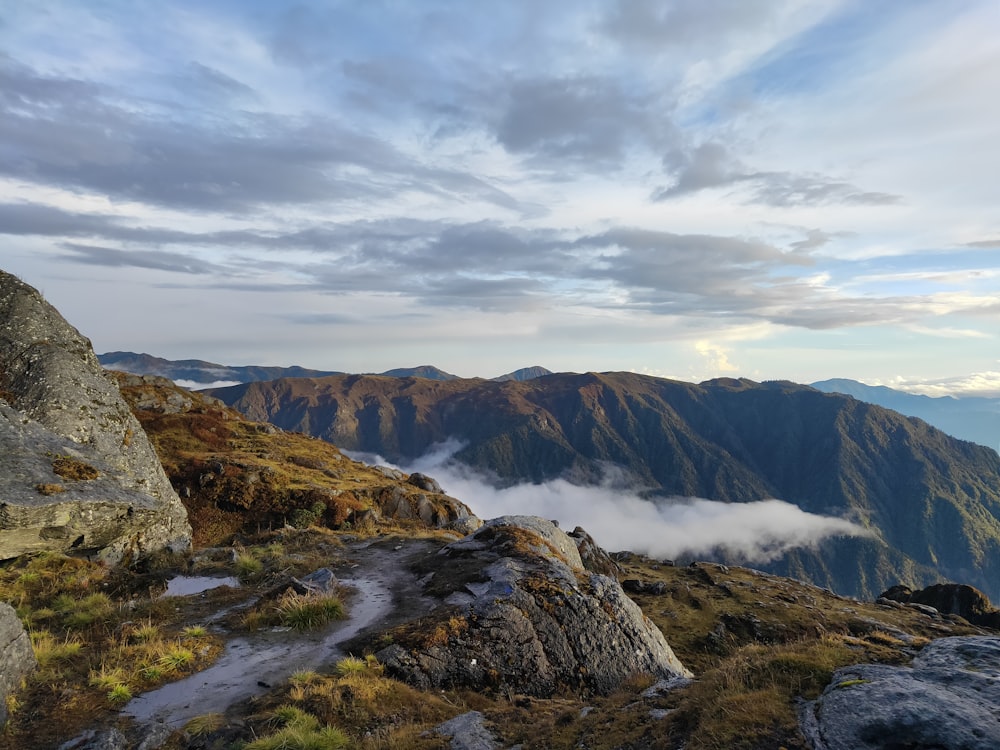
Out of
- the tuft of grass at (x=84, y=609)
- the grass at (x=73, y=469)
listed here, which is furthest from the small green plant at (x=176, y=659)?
the grass at (x=73, y=469)

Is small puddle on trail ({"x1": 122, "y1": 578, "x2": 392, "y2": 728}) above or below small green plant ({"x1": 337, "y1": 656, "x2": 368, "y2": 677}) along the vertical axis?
below

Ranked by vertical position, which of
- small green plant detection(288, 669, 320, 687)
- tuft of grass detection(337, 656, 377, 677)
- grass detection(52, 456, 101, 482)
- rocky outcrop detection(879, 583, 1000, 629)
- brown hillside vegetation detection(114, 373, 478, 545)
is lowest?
rocky outcrop detection(879, 583, 1000, 629)

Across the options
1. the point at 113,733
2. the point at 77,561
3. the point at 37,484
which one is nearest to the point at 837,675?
the point at 113,733

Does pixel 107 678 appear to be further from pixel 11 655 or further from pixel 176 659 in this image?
pixel 11 655

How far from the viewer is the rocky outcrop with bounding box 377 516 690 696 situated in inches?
627

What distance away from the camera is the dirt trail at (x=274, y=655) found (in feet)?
41.2

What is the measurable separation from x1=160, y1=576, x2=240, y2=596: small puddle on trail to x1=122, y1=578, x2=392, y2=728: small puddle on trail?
6461 mm

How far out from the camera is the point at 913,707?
8.01 m

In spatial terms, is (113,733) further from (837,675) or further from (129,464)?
(129,464)

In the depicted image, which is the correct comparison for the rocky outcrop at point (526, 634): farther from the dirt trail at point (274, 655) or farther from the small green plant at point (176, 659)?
the small green plant at point (176, 659)

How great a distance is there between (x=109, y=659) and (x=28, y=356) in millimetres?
21097

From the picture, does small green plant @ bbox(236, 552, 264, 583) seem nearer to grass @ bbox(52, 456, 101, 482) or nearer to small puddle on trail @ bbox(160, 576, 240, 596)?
small puddle on trail @ bbox(160, 576, 240, 596)

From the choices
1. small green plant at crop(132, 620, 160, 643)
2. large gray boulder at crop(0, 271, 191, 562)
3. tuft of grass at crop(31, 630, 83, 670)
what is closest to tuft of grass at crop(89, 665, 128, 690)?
tuft of grass at crop(31, 630, 83, 670)

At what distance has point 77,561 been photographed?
77.6ft
